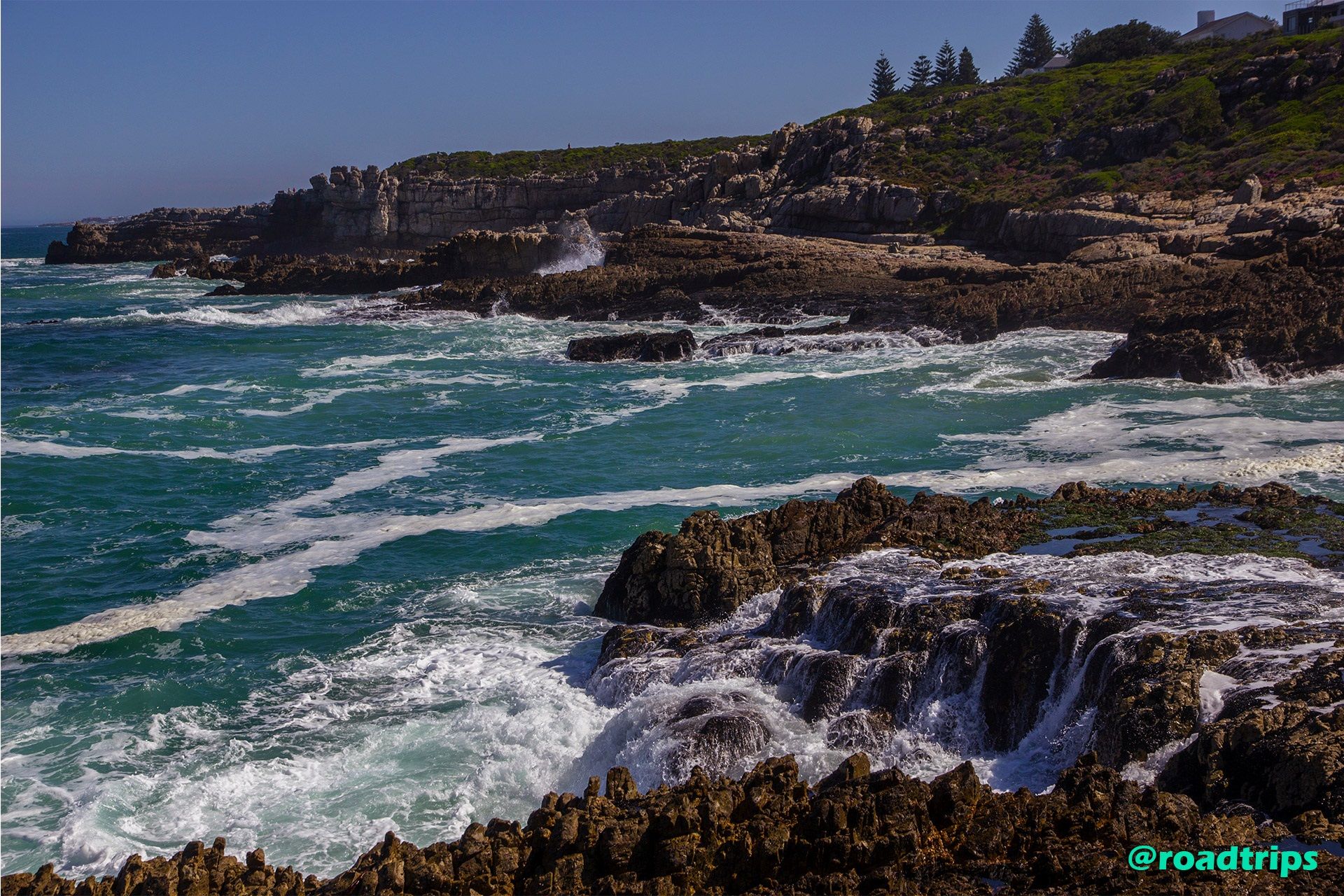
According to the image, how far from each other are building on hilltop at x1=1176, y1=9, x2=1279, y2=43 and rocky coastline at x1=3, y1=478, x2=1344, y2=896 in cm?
7854

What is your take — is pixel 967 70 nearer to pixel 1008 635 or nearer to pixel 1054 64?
pixel 1054 64

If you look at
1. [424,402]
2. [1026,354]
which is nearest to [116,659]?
[424,402]

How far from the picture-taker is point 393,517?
20094 millimetres

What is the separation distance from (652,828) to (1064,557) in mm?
7286

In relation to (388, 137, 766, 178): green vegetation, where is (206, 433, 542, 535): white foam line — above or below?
below

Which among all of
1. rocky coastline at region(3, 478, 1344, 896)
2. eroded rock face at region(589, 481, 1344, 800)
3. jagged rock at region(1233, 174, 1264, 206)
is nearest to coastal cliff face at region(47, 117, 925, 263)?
jagged rock at region(1233, 174, 1264, 206)

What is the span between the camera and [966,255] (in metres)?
49.0

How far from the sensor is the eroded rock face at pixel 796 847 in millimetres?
6914

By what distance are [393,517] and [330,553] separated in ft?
6.76

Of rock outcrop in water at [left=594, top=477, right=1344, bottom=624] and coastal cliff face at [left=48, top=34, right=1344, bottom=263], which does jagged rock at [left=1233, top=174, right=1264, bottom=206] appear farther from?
rock outcrop in water at [left=594, top=477, right=1344, bottom=624]

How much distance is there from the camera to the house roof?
81.1 meters

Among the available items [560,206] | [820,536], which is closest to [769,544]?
[820,536]

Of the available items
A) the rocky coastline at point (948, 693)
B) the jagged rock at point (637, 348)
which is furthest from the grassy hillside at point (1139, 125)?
the rocky coastline at point (948, 693)

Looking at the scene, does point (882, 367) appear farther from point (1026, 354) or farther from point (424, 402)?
point (424, 402)
